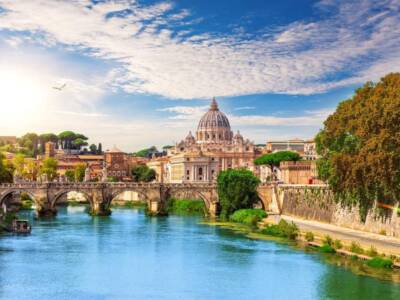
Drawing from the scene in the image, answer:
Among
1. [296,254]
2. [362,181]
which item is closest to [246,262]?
[296,254]

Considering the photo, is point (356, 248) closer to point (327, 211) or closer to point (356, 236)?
point (356, 236)

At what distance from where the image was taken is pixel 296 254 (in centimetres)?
2542

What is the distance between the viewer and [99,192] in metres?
45.8

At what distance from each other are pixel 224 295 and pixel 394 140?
963cm

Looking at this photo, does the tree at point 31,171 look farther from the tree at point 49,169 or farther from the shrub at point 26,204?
the shrub at point 26,204

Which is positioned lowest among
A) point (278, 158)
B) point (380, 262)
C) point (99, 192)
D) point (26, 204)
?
point (380, 262)

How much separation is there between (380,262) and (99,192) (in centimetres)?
2714

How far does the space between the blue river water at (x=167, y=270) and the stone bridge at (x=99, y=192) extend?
11.6 meters

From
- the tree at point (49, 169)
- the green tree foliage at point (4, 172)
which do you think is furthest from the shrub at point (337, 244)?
the tree at point (49, 169)

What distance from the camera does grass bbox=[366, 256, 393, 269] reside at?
2120 centimetres

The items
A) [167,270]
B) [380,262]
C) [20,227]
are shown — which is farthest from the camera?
[20,227]

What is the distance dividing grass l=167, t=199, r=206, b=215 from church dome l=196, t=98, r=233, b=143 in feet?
168

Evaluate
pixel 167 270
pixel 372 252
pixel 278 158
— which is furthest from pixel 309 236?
pixel 278 158

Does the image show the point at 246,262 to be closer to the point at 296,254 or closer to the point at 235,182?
the point at 296,254
